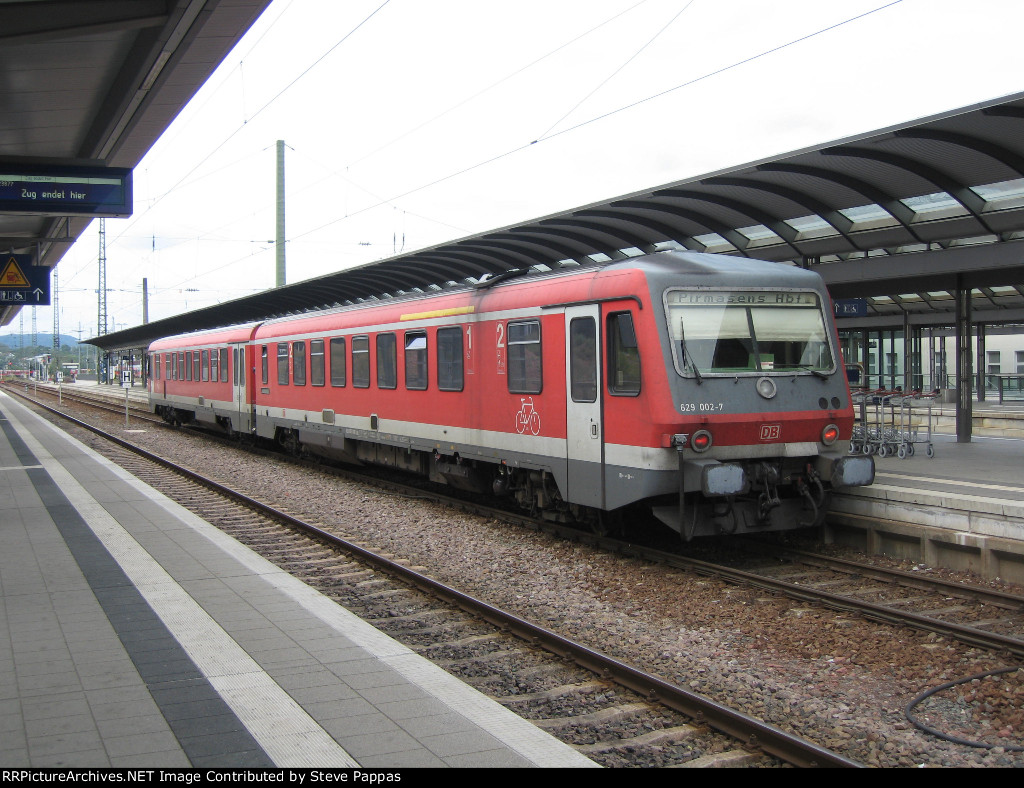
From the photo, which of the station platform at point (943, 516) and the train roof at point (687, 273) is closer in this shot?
the station platform at point (943, 516)

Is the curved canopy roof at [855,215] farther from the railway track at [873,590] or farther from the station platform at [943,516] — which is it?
the railway track at [873,590]

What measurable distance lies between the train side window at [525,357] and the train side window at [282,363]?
950cm

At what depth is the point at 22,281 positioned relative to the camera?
23.5 meters

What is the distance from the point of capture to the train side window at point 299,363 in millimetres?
18031

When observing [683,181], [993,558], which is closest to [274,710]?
[993,558]

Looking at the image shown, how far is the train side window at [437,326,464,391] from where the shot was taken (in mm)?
11984

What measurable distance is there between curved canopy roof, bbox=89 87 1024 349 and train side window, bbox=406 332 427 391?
119 inches

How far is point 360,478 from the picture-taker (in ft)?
53.0

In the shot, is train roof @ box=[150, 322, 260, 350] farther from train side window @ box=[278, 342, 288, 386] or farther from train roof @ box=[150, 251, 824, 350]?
train roof @ box=[150, 251, 824, 350]

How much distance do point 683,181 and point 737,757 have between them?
913 cm

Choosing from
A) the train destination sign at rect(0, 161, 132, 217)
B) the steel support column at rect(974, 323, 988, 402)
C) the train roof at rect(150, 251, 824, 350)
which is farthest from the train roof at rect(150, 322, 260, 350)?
the steel support column at rect(974, 323, 988, 402)

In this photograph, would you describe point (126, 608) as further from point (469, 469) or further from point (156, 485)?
point (156, 485)

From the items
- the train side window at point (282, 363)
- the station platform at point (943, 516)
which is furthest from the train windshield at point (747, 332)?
the train side window at point (282, 363)

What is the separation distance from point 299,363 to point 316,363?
111 cm
